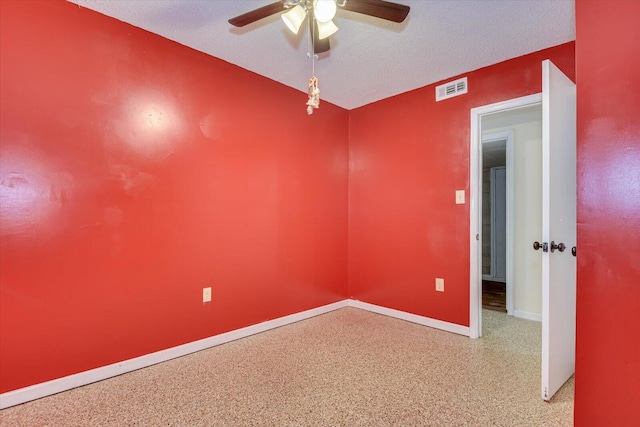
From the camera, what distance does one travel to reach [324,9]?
1548 millimetres

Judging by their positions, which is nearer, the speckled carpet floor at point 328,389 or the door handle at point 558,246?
the speckled carpet floor at point 328,389

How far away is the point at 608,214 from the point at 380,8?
4.60ft

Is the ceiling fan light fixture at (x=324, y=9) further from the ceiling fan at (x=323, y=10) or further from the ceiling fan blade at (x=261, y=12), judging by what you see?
the ceiling fan blade at (x=261, y=12)

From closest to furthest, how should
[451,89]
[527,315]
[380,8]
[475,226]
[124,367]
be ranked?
[380,8], [124,367], [475,226], [451,89], [527,315]

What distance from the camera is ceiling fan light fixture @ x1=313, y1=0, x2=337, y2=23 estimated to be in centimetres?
152

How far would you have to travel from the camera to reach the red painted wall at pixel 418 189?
2.75m

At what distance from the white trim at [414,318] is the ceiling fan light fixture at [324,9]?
2.70m

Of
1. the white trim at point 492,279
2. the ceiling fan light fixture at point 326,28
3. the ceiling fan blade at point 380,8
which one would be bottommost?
the white trim at point 492,279

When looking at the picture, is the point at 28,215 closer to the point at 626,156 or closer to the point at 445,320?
the point at 626,156

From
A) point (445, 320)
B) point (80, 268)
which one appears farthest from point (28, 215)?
point (445, 320)

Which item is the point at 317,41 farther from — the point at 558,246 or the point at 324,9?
the point at 558,246

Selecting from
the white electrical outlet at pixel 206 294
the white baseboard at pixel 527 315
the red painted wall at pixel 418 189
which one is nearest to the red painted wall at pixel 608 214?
the red painted wall at pixel 418 189

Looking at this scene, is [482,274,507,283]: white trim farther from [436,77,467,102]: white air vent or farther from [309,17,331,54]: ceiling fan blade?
[309,17,331,54]: ceiling fan blade

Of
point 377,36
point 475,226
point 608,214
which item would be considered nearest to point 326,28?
point 377,36
